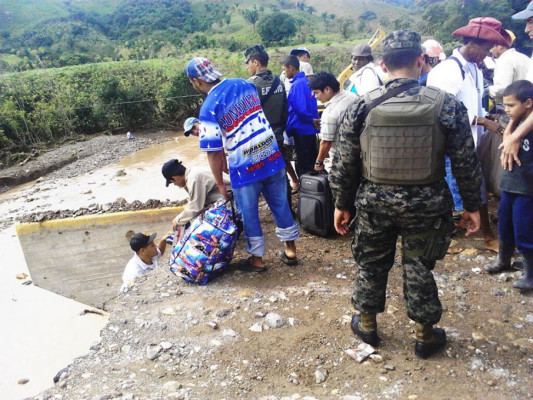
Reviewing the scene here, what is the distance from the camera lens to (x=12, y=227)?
7324mm

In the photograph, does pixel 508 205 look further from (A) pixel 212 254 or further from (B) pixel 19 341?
(B) pixel 19 341

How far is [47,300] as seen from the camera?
6.12 meters

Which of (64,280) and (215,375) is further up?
(215,375)

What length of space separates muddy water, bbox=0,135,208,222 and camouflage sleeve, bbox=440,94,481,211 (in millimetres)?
5002

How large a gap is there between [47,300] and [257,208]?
441 cm

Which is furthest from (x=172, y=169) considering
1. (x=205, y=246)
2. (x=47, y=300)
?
(x=47, y=300)

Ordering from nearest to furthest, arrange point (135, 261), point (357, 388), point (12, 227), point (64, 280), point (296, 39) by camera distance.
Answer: point (357, 388)
point (135, 261)
point (64, 280)
point (12, 227)
point (296, 39)

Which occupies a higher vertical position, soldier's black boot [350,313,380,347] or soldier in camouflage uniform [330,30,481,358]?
soldier in camouflage uniform [330,30,481,358]

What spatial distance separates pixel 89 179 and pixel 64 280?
280cm

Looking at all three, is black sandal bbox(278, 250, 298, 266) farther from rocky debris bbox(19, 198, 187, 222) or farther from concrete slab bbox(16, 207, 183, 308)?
rocky debris bbox(19, 198, 187, 222)

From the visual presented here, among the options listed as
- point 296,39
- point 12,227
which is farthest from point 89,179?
point 296,39

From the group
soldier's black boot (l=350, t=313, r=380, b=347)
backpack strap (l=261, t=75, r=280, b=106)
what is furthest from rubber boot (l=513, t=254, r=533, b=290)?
backpack strap (l=261, t=75, r=280, b=106)

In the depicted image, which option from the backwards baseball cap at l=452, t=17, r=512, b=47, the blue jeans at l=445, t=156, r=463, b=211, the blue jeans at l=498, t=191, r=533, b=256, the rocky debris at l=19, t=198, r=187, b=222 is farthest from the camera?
the rocky debris at l=19, t=198, r=187, b=222

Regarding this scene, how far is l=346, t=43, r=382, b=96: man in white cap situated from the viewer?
432 centimetres
